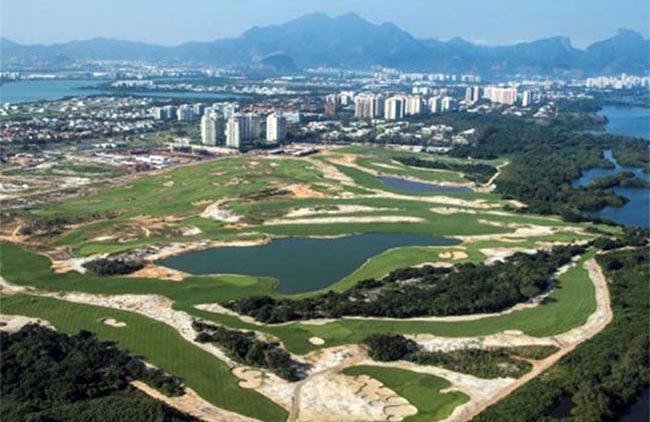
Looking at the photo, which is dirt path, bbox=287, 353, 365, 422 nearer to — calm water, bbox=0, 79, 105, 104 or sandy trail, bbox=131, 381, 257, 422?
sandy trail, bbox=131, 381, 257, 422

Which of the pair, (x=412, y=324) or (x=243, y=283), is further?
(x=243, y=283)

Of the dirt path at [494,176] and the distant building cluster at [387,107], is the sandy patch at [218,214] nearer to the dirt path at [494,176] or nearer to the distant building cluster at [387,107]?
the dirt path at [494,176]

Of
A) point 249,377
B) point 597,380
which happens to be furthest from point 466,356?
point 249,377

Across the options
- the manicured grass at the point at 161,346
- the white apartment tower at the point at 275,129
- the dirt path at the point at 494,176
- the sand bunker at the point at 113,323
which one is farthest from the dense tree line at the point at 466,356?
the white apartment tower at the point at 275,129

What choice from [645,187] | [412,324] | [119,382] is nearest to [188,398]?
[119,382]

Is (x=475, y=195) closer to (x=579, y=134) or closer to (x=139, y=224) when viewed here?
(x=139, y=224)
